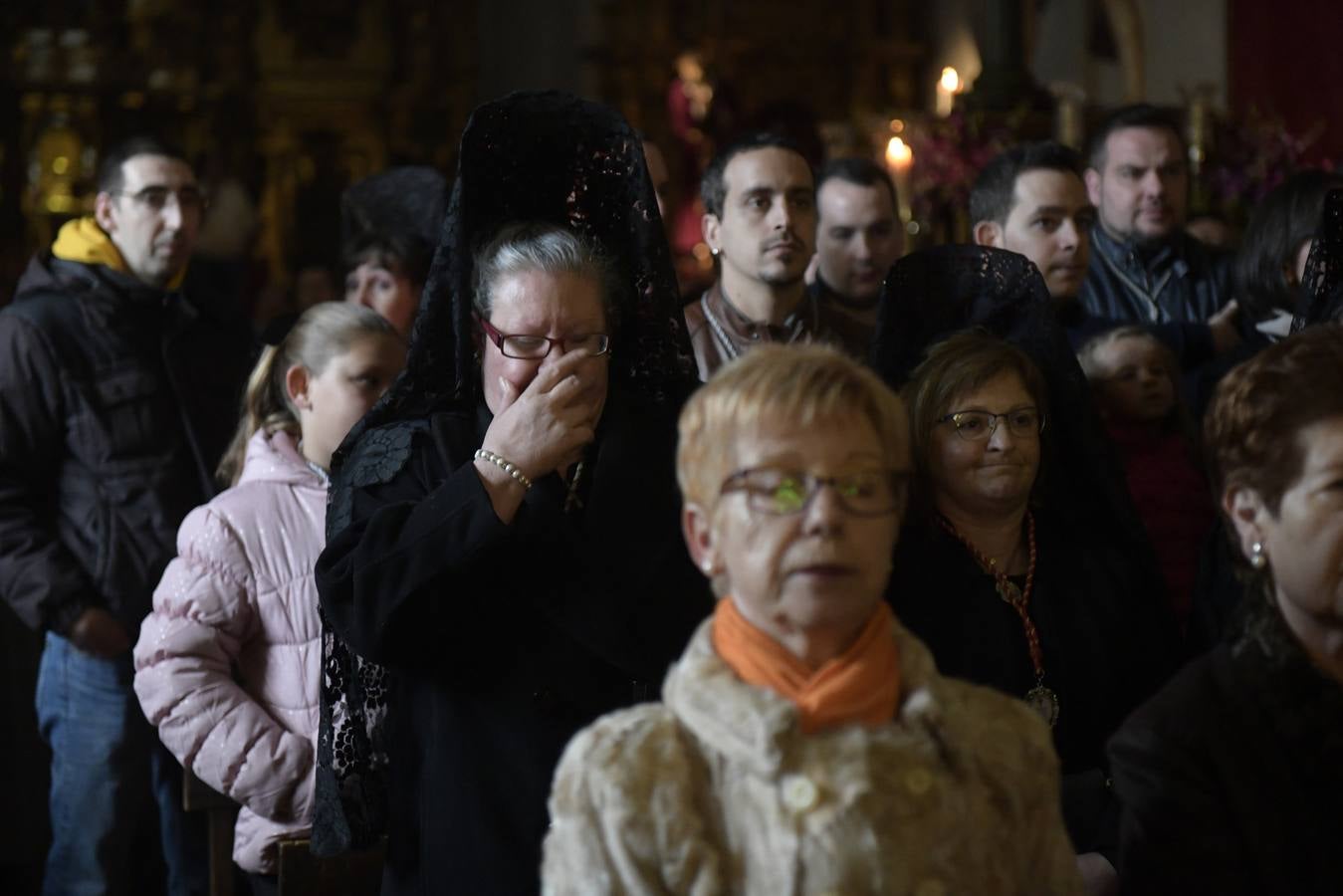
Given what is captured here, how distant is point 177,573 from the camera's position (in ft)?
12.4

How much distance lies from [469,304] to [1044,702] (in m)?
1.14

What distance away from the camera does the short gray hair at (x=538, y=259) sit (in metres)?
2.85

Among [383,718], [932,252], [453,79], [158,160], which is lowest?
[383,718]

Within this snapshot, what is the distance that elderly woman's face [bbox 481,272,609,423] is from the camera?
2822 mm

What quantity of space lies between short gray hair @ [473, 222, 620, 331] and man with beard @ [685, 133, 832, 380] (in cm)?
149

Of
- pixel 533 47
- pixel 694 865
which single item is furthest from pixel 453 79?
pixel 694 865

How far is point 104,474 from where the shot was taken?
4914 millimetres

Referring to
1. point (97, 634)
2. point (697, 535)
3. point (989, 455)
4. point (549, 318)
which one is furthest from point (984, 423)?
point (97, 634)

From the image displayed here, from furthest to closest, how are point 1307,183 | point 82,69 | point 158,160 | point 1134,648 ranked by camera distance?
point 82,69
point 158,160
point 1307,183
point 1134,648

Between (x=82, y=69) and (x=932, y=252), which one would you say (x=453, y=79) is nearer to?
(x=82, y=69)

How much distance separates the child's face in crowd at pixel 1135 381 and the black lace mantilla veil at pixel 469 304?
1.45m

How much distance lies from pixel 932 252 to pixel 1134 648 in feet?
2.62

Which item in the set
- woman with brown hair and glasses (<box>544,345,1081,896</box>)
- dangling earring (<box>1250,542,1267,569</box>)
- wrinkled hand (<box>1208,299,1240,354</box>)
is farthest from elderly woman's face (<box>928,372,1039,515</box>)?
wrinkled hand (<box>1208,299,1240,354</box>)

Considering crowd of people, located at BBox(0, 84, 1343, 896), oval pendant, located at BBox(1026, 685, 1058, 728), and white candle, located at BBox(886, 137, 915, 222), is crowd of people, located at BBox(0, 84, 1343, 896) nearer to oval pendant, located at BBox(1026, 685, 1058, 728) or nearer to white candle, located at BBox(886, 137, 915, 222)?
oval pendant, located at BBox(1026, 685, 1058, 728)
